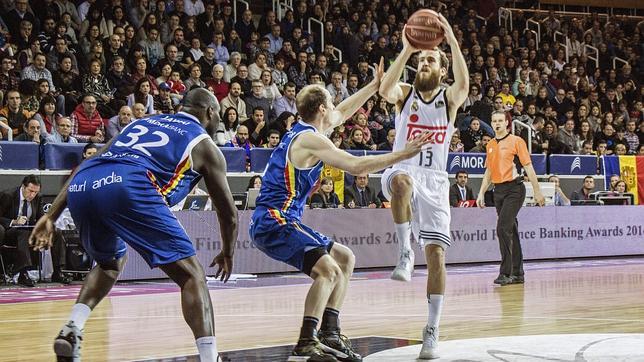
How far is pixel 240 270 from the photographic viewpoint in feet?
46.5

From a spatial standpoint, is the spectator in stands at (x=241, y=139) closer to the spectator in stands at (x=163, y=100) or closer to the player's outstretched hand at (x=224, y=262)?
the spectator in stands at (x=163, y=100)

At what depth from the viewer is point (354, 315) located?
30.7 feet

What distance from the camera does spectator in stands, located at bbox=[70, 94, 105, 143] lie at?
1435 cm

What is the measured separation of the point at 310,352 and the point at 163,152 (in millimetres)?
1662

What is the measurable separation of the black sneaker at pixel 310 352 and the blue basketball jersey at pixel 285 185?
77 cm

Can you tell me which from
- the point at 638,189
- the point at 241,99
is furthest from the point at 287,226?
the point at 638,189

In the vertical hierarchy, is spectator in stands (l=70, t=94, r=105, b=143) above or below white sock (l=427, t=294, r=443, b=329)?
above

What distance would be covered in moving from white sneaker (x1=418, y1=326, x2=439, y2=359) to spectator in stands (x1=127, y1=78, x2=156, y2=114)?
30.5 ft

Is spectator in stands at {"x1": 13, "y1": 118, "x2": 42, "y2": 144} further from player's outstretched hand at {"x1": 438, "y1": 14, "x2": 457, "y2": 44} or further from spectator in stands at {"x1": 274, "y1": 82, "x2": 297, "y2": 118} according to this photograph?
player's outstretched hand at {"x1": 438, "y1": 14, "x2": 457, "y2": 44}

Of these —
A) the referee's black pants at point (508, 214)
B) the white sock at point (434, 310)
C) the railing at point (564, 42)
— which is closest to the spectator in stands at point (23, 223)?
the referee's black pants at point (508, 214)

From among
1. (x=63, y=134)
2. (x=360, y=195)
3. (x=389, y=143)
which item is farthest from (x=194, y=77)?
(x=389, y=143)

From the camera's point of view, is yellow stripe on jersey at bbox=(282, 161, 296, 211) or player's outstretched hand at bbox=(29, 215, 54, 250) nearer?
player's outstretched hand at bbox=(29, 215, 54, 250)

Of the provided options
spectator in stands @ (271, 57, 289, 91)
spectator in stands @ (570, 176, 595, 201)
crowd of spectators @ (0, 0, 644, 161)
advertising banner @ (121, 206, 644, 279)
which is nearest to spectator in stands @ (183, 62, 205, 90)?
crowd of spectators @ (0, 0, 644, 161)

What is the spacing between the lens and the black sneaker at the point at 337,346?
6.26m
